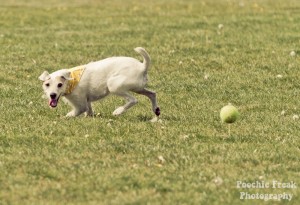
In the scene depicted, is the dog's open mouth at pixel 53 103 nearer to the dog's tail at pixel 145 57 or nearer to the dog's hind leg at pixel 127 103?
the dog's hind leg at pixel 127 103

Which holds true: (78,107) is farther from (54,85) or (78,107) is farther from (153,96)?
(153,96)

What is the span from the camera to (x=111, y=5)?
27.4 meters

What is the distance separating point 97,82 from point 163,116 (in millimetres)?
1184

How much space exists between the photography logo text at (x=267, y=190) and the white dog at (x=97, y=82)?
343 cm

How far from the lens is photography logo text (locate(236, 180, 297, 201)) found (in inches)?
304

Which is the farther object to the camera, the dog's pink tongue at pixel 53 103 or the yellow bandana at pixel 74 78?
the yellow bandana at pixel 74 78

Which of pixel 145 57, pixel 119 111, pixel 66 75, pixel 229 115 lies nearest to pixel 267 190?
pixel 229 115

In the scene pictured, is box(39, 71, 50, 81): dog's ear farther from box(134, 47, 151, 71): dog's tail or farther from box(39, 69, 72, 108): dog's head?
box(134, 47, 151, 71): dog's tail

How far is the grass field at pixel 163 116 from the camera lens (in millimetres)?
8109

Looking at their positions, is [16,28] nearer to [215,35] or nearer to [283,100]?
[215,35]

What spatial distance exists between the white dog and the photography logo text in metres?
3.43

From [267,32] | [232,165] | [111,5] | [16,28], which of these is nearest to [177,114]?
[232,165]

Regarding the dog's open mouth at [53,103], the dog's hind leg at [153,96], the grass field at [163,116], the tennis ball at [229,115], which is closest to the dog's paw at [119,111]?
the grass field at [163,116]

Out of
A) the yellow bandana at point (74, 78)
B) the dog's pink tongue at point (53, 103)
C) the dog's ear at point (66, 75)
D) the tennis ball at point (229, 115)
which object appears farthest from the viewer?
the yellow bandana at point (74, 78)
